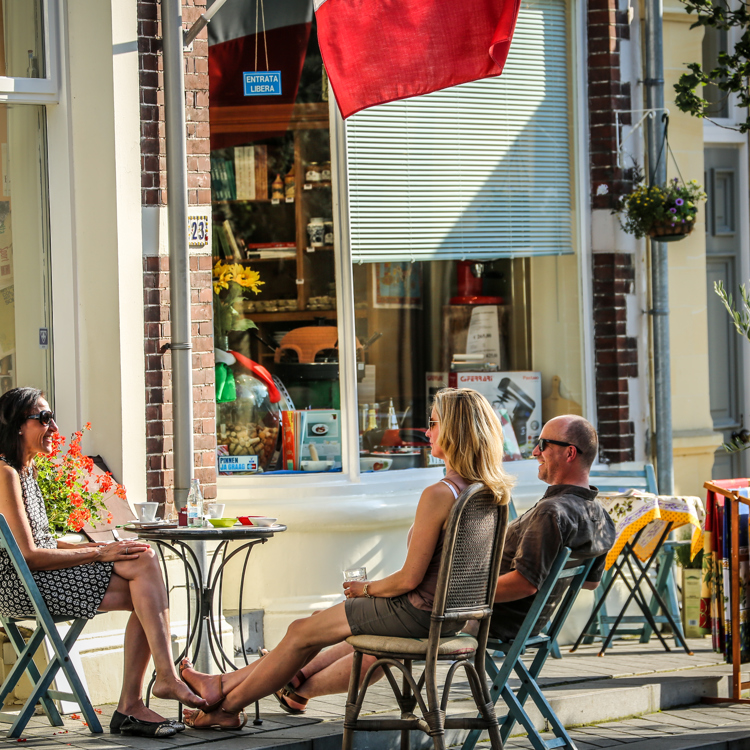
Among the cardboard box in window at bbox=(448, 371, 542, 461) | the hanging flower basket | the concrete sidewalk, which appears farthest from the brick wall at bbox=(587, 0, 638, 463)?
the concrete sidewalk

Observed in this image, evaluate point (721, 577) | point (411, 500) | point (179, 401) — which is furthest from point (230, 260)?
point (721, 577)

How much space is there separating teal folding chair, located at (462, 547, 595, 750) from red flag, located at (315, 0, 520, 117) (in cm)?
254

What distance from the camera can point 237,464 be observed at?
6.39m

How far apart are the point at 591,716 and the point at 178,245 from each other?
302cm

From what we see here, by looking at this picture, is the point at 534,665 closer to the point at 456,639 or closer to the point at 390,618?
the point at 456,639

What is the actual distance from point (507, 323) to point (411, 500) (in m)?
1.47

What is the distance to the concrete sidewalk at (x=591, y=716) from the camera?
442 cm

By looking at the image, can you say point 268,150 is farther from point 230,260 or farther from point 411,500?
point 411,500

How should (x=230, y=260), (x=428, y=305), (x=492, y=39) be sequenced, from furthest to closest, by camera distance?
(x=428, y=305) < (x=230, y=260) < (x=492, y=39)

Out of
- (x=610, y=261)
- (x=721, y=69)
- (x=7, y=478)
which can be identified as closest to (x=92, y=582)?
(x=7, y=478)

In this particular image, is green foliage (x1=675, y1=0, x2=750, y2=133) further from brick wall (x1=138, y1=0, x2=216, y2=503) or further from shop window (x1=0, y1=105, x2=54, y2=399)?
shop window (x1=0, y1=105, x2=54, y2=399)

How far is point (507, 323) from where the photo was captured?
730 cm

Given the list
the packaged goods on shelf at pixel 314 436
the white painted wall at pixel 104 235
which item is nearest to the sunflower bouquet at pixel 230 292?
the packaged goods on shelf at pixel 314 436

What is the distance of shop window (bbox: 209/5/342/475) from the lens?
21.0 feet
